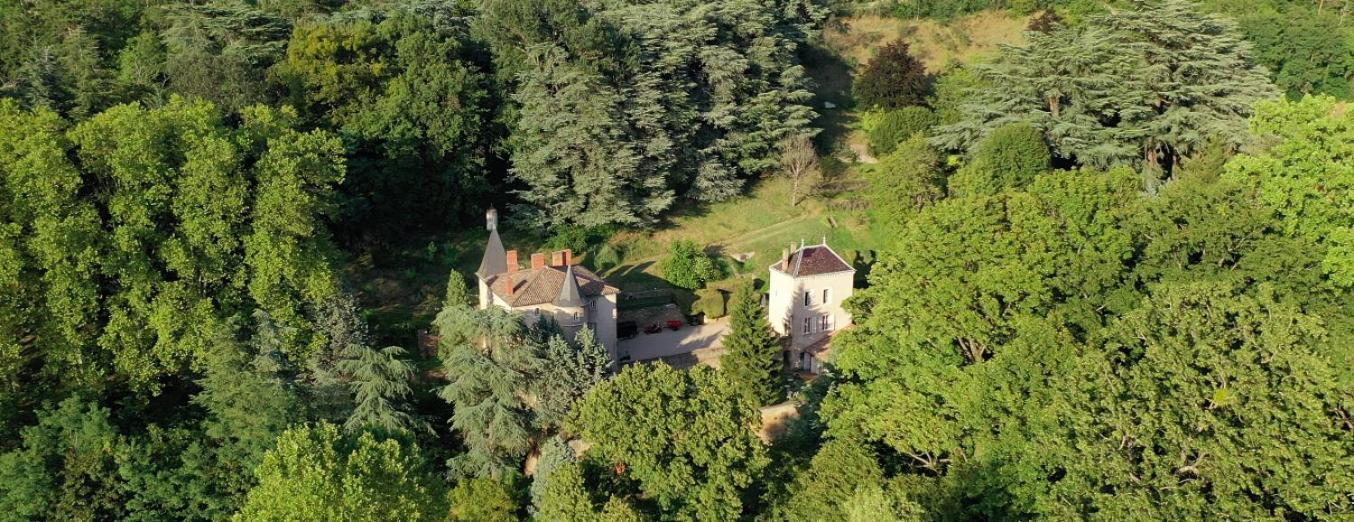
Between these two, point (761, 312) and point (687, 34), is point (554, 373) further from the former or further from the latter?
point (687, 34)

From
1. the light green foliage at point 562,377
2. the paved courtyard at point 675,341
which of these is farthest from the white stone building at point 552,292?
the light green foliage at point 562,377

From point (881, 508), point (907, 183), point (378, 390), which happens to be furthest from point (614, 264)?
point (881, 508)

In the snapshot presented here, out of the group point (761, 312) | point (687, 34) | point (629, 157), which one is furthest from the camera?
point (687, 34)

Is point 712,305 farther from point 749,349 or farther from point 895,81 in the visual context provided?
point 895,81

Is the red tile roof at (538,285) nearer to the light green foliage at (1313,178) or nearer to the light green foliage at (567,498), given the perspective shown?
the light green foliage at (567,498)

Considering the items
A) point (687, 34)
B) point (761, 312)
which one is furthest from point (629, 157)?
point (761, 312)

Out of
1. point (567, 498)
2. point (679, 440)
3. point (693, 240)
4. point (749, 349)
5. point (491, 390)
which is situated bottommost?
point (693, 240)
